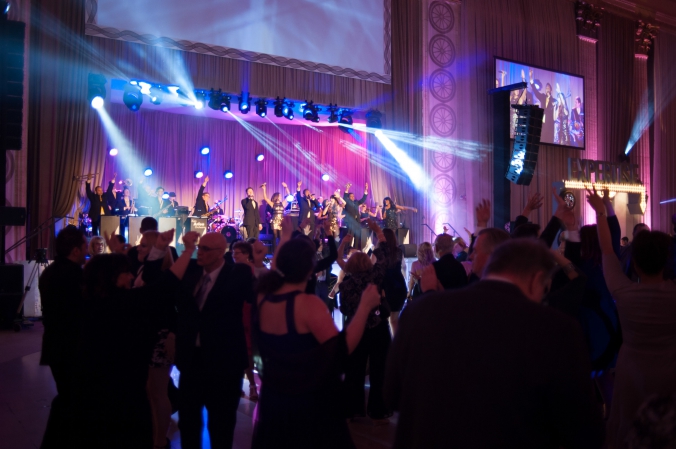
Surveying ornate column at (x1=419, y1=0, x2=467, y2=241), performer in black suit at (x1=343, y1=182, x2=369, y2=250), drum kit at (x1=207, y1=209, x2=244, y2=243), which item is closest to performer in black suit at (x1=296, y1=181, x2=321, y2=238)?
performer in black suit at (x1=343, y1=182, x2=369, y2=250)

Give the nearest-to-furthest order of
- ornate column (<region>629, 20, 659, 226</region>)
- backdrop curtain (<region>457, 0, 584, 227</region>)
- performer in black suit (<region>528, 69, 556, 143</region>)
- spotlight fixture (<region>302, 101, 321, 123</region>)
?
1. spotlight fixture (<region>302, 101, 321, 123</region>)
2. backdrop curtain (<region>457, 0, 584, 227</region>)
3. performer in black suit (<region>528, 69, 556, 143</region>)
4. ornate column (<region>629, 20, 659, 226</region>)

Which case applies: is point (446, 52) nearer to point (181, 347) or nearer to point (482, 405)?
point (181, 347)

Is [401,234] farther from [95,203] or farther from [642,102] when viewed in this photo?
[642,102]

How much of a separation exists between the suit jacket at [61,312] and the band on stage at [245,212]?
8857mm

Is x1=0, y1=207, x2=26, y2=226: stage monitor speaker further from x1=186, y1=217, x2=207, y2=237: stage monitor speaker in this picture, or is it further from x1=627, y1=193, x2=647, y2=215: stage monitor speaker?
x1=627, y1=193, x2=647, y2=215: stage monitor speaker

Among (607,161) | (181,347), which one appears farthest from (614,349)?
(607,161)

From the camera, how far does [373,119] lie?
14023 mm

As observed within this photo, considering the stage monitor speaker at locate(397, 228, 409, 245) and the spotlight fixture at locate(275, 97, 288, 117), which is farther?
the stage monitor speaker at locate(397, 228, 409, 245)

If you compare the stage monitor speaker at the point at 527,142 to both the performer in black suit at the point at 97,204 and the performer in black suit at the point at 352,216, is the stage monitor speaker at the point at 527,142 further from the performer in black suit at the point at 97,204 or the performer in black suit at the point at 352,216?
the performer in black suit at the point at 97,204

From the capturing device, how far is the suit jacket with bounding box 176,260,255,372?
2.98m

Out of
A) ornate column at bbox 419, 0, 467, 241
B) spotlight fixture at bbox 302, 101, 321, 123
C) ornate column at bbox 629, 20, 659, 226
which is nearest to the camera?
spotlight fixture at bbox 302, 101, 321, 123

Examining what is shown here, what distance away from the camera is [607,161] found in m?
17.8

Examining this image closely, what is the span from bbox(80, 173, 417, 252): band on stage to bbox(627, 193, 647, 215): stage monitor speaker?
7.99 meters

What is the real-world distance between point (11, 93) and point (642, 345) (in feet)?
23.7
